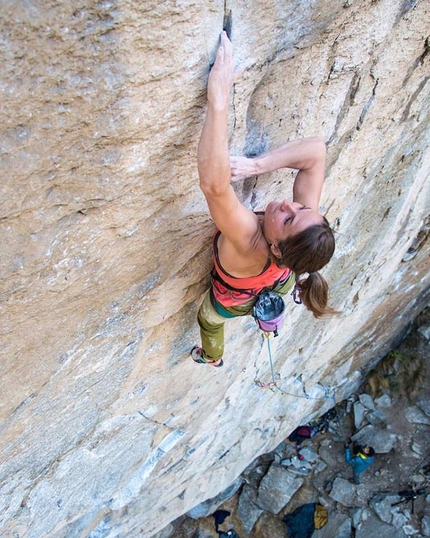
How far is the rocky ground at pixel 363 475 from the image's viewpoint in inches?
222

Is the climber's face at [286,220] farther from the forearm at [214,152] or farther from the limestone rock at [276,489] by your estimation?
the limestone rock at [276,489]

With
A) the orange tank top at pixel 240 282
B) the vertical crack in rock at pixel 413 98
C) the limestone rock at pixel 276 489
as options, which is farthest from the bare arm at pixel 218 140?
the limestone rock at pixel 276 489

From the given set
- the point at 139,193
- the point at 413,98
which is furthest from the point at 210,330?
the point at 413,98

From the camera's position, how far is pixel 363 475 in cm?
595

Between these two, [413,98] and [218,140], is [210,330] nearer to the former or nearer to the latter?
[218,140]

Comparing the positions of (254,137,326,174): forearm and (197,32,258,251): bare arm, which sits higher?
(197,32,258,251): bare arm

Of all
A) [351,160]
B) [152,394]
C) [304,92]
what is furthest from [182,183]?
[152,394]

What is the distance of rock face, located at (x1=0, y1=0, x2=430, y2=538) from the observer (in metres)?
1.20

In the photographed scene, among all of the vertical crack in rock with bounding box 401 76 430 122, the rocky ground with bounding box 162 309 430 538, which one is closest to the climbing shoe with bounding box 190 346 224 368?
the vertical crack in rock with bounding box 401 76 430 122

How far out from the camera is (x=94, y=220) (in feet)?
4.86

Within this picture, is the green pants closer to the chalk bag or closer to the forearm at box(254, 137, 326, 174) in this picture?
the chalk bag

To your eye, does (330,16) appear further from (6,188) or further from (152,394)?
(152,394)

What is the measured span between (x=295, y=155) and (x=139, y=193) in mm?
606

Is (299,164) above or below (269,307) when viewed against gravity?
above
